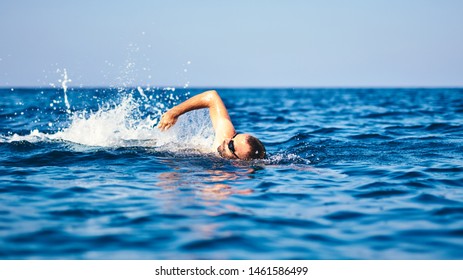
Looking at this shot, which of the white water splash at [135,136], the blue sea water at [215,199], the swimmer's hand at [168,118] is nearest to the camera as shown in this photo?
the blue sea water at [215,199]

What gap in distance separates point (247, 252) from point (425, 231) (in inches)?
71.6

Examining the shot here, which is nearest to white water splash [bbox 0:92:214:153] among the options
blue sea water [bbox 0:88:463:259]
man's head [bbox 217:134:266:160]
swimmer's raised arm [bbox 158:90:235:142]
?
blue sea water [bbox 0:88:463:259]

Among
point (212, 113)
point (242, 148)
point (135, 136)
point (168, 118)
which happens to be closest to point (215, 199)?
point (242, 148)

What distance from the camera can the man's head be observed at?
7.27 m

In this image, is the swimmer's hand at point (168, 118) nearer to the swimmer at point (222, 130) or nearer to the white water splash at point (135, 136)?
the swimmer at point (222, 130)

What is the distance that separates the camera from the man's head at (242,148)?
727 centimetres

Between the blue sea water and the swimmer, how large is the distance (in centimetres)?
23

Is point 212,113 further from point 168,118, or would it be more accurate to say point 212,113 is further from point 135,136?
point 135,136

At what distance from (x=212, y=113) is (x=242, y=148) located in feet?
3.07

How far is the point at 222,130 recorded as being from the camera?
7.61m

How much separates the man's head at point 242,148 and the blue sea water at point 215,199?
6.7 inches

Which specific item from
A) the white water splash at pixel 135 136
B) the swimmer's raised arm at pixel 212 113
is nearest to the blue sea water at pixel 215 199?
the white water splash at pixel 135 136
